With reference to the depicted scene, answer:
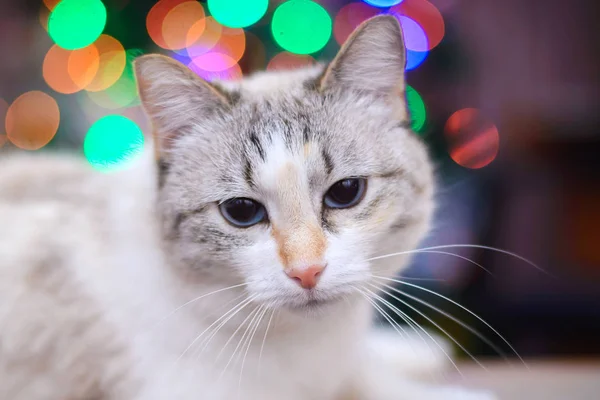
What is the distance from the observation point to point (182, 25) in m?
1.04

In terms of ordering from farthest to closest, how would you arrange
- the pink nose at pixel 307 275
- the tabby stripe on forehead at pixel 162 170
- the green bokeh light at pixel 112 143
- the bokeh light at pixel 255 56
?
the bokeh light at pixel 255 56 → the green bokeh light at pixel 112 143 → the tabby stripe on forehead at pixel 162 170 → the pink nose at pixel 307 275

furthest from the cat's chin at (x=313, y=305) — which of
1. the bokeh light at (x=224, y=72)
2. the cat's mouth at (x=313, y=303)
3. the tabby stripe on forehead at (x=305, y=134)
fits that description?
the bokeh light at (x=224, y=72)

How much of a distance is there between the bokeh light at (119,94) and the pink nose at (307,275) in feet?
1.69

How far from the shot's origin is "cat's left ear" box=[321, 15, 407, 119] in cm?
78

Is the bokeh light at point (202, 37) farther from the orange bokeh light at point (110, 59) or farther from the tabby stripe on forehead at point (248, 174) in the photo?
the tabby stripe on forehead at point (248, 174)

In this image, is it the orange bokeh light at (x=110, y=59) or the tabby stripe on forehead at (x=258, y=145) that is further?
the orange bokeh light at (x=110, y=59)

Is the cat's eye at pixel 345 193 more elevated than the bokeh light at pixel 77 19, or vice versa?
the bokeh light at pixel 77 19

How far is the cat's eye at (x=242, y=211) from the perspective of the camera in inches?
30.5

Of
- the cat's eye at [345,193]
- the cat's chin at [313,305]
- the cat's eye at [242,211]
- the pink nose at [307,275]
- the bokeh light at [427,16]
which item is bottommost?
the cat's chin at [313,305]

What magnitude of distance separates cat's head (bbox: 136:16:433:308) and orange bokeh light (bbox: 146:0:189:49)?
277 millimetres

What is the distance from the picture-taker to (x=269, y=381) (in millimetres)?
839

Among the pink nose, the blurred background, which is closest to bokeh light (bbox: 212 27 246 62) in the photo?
the blurred background

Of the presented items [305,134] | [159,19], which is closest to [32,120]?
[159,19]

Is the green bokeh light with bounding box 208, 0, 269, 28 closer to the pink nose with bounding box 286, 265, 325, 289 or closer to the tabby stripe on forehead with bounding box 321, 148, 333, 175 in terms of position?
the tabby stripe on forehead with bounding box 321, 148, 333, 175
